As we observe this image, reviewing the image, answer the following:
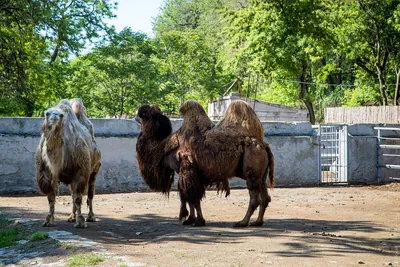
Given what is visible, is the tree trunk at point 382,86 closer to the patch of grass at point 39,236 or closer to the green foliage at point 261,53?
the green foliage at point 261,53

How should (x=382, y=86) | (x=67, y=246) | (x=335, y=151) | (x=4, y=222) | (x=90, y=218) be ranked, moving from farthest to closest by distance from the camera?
Answer: (x=382, y=86) < (x=335, y=151) < (x=90, y=218) < (x=4, y=222) < (x=67, y=246)

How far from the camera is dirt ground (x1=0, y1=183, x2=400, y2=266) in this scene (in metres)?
7.12

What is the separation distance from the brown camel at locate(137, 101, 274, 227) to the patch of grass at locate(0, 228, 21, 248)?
2.32m

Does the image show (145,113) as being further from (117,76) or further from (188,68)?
(188,68)

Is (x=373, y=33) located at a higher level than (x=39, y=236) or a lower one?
higher

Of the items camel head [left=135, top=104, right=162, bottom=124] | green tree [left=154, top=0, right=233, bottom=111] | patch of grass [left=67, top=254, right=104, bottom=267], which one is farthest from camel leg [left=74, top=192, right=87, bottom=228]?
green tree [left=154, top=0, right=233, bottom=111]

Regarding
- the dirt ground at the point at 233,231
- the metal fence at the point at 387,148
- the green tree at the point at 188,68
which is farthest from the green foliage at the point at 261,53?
the dirt ground at the point at 233,231

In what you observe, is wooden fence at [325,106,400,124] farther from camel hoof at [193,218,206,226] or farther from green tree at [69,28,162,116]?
camel hoof at [193,218,206,226]

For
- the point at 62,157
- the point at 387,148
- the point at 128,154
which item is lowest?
the point at 62,157

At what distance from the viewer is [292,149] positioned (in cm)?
1898

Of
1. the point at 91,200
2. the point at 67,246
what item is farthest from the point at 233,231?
the point at 91,200

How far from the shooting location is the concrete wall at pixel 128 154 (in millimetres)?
16062

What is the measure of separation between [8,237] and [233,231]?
3.17 m

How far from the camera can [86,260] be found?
6973 millimetres
